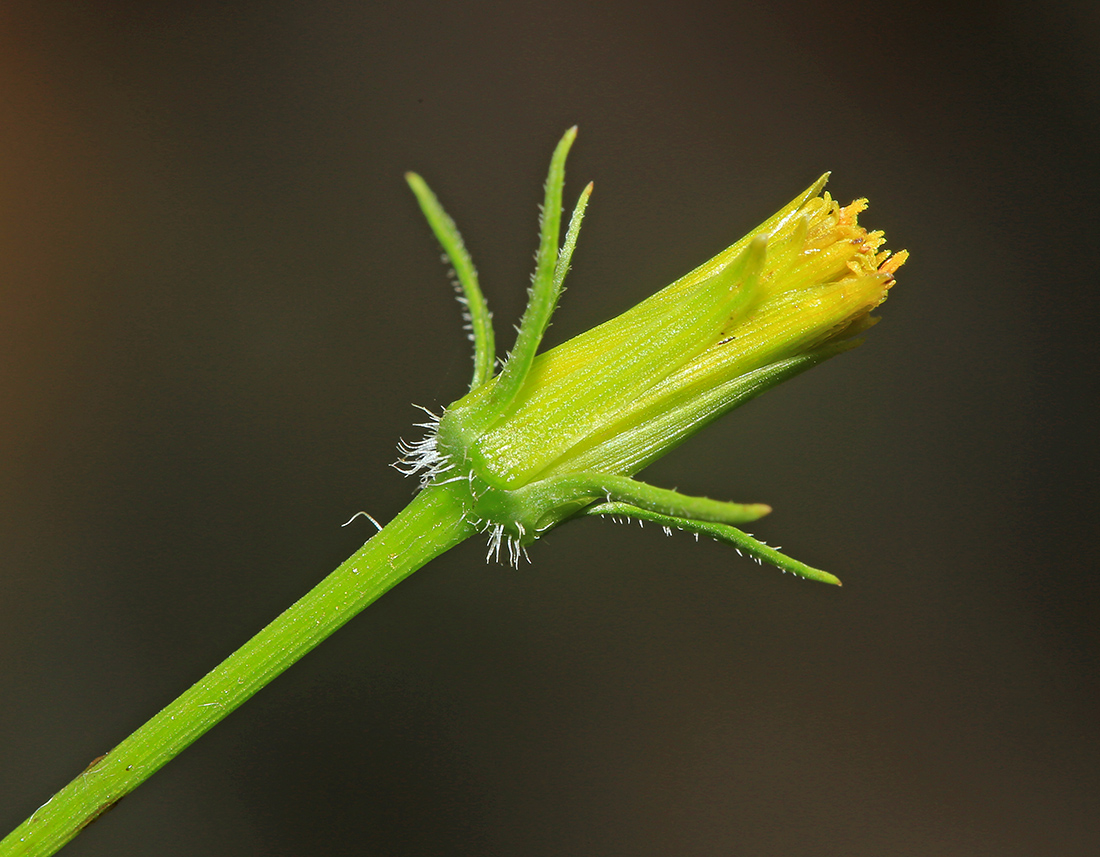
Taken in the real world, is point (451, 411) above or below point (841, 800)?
above

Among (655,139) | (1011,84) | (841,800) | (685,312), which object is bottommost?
(841,800)

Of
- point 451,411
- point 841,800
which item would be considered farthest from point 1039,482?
point 451,411

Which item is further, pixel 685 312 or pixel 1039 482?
pixel 1039 482

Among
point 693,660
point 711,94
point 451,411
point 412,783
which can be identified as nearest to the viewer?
point 451,411

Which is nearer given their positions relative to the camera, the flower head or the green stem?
the green stem

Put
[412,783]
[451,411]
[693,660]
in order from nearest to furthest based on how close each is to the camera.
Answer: [451,411], [412,783], [693,660]

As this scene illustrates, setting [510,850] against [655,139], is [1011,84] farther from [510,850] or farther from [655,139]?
[510,850]
